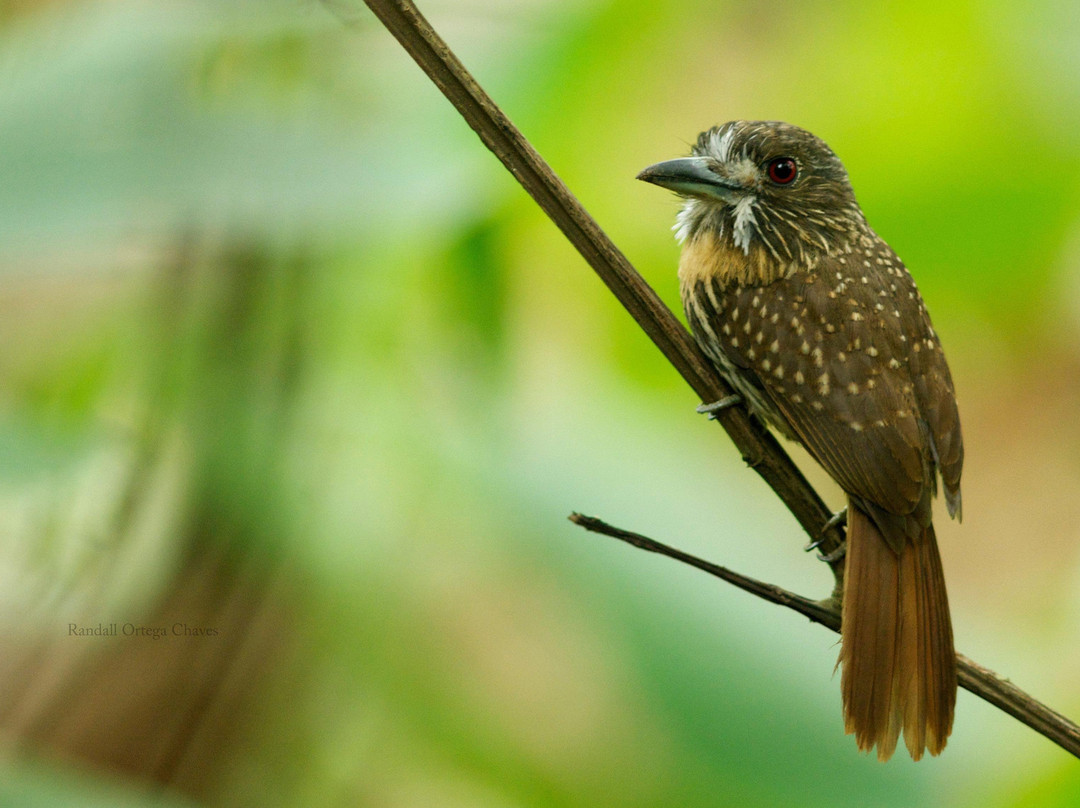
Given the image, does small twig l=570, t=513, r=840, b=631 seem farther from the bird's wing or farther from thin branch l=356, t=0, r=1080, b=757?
the bird's wing

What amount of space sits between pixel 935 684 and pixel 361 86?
45.6 inches

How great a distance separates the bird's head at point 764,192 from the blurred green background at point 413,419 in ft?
0.98

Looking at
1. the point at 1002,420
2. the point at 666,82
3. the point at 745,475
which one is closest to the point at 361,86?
the point at 666,82

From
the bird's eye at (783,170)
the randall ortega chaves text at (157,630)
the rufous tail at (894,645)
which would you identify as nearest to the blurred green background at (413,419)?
the randall ortega chaves text at (157,630)

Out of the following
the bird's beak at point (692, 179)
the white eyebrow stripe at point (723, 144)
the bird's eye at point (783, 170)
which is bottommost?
the bird's beak at point (692, 179)

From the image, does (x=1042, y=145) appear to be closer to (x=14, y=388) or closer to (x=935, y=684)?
(x=935, y=684)

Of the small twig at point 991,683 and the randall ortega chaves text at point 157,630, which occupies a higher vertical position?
the small twig at point 991,683

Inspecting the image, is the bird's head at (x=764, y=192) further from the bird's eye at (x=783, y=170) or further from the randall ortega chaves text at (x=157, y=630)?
the randall ortega chaves text at (x=157, y=630)

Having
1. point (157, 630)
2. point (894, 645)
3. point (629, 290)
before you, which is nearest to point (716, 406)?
point (629, 290)

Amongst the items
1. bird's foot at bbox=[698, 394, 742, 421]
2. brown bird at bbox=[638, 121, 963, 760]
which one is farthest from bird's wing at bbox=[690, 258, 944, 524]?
bird's foot at bbox=[698, 394, 742, 421]

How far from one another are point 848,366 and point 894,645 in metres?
0.40

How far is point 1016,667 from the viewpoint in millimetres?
1757

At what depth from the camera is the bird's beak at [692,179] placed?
4.60 feet

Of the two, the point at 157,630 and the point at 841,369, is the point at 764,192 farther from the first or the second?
the point at 157,630
